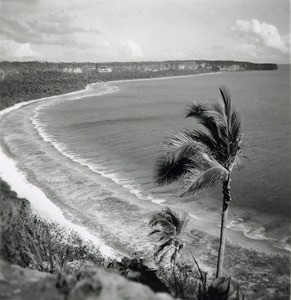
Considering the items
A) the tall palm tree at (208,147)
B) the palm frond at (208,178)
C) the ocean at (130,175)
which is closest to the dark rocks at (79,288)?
the palm frond at (208,178)

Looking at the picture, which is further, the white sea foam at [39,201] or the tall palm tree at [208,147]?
the white sea foam at [39,201]

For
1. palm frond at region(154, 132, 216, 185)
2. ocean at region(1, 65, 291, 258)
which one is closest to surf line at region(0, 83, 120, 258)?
ocean at region(1, 65, 291, 258)

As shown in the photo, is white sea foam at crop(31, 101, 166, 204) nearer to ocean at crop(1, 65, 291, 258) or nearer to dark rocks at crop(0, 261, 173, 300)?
ocean at crop(1, 65, 291, 258)

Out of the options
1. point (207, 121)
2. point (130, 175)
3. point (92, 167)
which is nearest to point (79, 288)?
point (207, 121)

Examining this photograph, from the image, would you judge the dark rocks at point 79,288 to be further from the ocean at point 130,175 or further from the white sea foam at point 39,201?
the white sea foam at point 39,201

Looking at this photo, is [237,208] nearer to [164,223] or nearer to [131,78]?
[164,223]

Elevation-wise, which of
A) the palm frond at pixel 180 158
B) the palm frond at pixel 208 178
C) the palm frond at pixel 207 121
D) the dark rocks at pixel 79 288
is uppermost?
the palm frond at pixel 207 121
